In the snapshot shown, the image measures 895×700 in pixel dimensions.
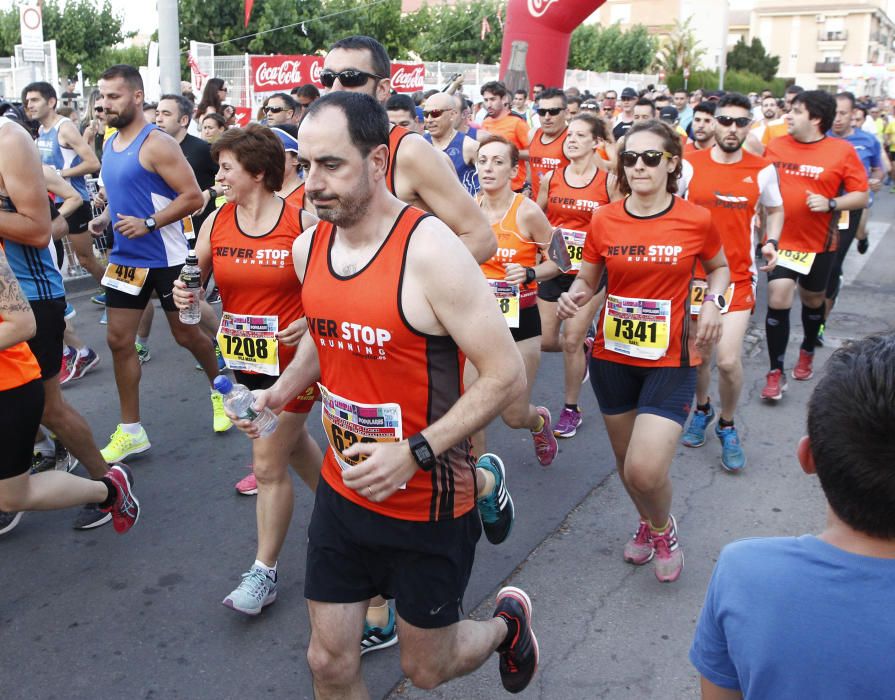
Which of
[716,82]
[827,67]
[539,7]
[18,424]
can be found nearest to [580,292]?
[18,424]

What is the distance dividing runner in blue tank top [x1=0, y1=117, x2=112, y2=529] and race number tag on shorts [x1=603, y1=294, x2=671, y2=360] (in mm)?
2480

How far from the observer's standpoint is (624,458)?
13.2ft

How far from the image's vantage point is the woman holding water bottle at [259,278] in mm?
3668

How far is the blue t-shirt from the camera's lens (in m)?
1.37

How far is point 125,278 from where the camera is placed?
523 centimetres

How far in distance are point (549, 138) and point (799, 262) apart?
2.81 m

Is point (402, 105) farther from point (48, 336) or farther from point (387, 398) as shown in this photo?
point (387, 398)

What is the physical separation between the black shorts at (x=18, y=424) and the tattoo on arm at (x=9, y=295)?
1.21 ft

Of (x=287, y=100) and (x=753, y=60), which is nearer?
(x=287, y=100)

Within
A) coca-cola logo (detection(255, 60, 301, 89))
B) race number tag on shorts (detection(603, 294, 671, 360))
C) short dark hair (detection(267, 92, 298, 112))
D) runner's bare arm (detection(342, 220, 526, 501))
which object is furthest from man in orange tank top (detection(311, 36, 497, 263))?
coca-cola logo (detection(255, 60, 301, 89))

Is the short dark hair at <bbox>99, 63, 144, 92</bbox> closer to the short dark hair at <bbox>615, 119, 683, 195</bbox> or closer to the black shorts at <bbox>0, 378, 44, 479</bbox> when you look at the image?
the black shorts at <bbox>0, 378, 44, 479</bbox>

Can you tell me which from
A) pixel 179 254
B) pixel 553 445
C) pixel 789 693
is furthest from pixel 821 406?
pixel 179 254

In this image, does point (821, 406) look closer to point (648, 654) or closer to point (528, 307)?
point (648, 654)

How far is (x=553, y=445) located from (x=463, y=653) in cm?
267
